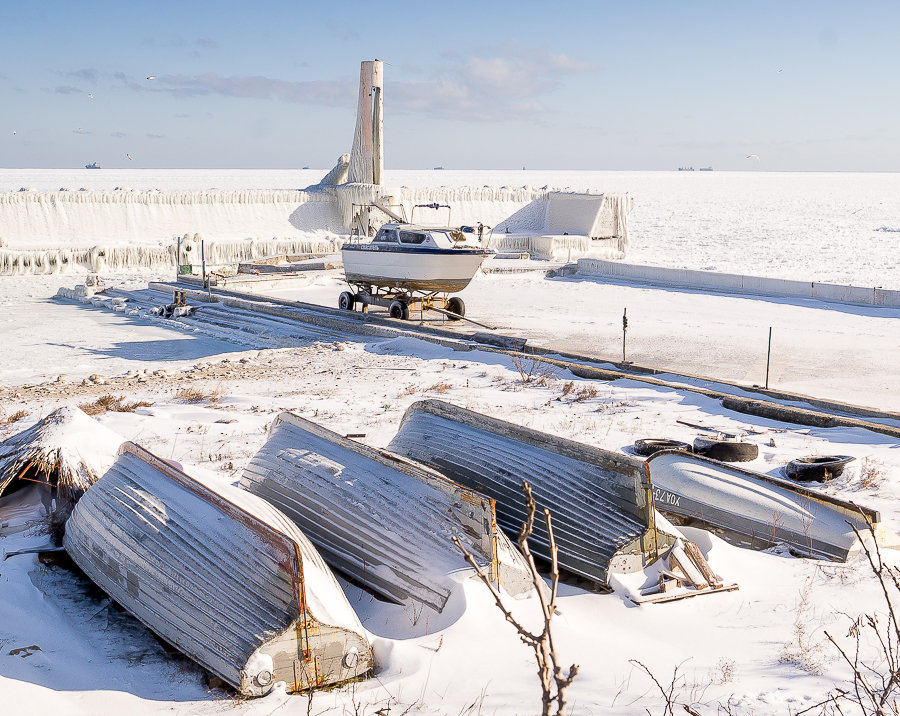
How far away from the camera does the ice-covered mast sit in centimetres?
3978

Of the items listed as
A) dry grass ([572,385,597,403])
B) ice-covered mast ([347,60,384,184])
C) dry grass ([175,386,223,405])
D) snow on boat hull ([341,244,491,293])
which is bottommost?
dry grass ([175,386,223,405])

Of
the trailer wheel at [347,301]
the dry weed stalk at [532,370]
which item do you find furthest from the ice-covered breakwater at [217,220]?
the dry weed stalk at [532,370]

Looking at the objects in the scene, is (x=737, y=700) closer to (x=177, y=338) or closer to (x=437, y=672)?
(x=437, y=672)

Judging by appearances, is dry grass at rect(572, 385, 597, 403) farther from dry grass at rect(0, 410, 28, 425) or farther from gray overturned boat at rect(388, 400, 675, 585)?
dry grass at rect(0, 410, 28, 425)

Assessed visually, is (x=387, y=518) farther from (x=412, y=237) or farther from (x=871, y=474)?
(x=412, y=237)

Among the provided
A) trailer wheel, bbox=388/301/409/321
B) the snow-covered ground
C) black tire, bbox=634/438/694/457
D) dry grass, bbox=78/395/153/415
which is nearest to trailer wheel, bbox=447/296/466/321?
the snow-covered ground

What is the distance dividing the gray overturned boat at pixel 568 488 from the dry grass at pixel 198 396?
5.47 metres

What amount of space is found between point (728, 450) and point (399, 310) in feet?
39.8

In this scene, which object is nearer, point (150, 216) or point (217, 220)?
point (150, 216)

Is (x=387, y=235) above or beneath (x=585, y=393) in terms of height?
above

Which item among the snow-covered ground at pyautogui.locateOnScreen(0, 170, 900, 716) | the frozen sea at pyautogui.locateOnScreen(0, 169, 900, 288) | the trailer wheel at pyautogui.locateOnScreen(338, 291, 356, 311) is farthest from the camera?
the frozen sea at pyautogui.locateOnScreen(0, 169, 900, 288)

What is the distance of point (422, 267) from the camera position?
19250 mm

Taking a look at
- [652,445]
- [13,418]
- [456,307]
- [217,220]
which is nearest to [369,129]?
[217,220]

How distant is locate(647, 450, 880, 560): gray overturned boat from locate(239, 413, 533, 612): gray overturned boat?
2.19 meters
